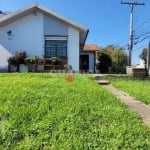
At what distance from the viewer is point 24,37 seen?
25.1 meters

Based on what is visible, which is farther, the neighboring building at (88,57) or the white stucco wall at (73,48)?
the neighboring building at (88,57)

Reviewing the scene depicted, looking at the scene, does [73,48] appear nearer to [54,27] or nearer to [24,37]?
[54,27]

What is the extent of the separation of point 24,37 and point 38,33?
92 centimetres

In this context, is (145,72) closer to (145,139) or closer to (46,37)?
(46,37)

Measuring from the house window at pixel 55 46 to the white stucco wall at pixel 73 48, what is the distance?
1.08ft

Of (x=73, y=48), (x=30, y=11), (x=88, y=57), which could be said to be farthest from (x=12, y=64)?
(x=88, y=57)

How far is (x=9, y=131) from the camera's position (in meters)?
6.47

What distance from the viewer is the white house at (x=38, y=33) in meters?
25.0

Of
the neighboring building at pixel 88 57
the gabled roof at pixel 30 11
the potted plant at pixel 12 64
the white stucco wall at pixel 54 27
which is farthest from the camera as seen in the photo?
the neighboring building at pixel 88 57

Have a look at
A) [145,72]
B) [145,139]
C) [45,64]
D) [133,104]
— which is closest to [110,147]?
[145,139]

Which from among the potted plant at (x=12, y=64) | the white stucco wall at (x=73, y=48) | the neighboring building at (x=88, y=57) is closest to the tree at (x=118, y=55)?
the neighboring building at (x=88, y=57)

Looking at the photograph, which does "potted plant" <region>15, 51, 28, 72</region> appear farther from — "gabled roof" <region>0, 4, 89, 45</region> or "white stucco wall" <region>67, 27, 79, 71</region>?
"white stucco wall" <region>67, 27, 79, 71</region>

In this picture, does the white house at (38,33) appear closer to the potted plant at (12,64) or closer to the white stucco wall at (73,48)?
the white stucco wall at (73,48)

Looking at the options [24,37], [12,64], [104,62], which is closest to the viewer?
[12,64]
